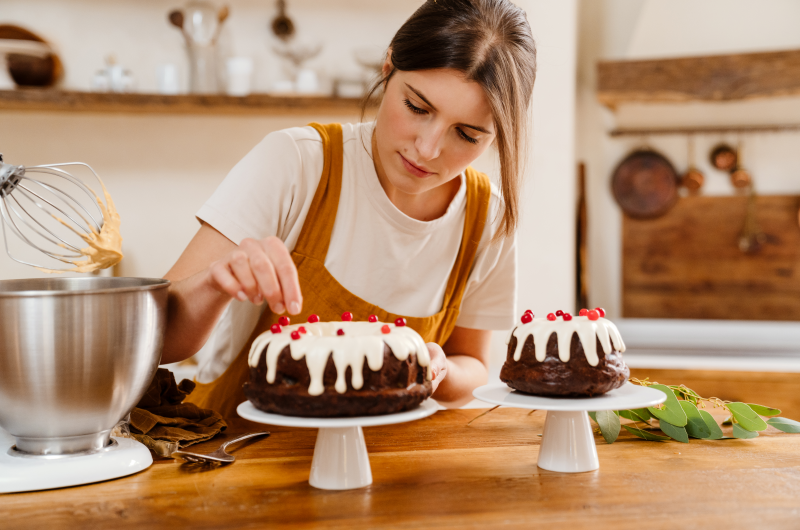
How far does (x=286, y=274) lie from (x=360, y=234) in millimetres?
486

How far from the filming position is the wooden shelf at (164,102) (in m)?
2.40

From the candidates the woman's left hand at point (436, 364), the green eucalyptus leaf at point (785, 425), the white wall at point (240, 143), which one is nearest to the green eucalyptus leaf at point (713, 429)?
the green eucalyptus leaf at point (785, 425)

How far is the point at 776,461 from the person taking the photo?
2.83ft

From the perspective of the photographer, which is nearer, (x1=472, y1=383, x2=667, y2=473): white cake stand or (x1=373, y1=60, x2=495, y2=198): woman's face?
(x1=472, y1=383, x2=667, y2=473): white cake stand

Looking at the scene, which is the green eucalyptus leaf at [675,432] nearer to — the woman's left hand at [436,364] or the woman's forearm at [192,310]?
the woman's left hand at [436,364]

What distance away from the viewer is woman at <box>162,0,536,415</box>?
1045 mm

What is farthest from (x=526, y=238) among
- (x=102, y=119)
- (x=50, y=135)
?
(x=50, y=135)

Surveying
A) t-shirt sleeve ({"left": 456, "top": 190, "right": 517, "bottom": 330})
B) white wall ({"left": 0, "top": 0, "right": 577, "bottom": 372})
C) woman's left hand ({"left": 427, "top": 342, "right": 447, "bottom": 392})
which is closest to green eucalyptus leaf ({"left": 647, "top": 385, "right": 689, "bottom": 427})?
woman's left hand ({"left": 427, "top": 342, "right": 447, "bottom": 392})

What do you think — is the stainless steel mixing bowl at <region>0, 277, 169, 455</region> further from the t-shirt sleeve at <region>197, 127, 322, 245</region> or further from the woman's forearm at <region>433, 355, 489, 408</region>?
the woman's forearm at <region>433, 355, 489, 408</region>

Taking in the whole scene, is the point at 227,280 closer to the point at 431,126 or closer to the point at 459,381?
the point at 431,126

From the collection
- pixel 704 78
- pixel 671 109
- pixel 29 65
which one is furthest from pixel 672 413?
pixel 671 109

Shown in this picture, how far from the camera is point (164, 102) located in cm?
242

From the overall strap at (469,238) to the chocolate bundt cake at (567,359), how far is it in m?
0.45

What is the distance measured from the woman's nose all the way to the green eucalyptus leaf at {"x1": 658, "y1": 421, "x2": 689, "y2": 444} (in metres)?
0.55
